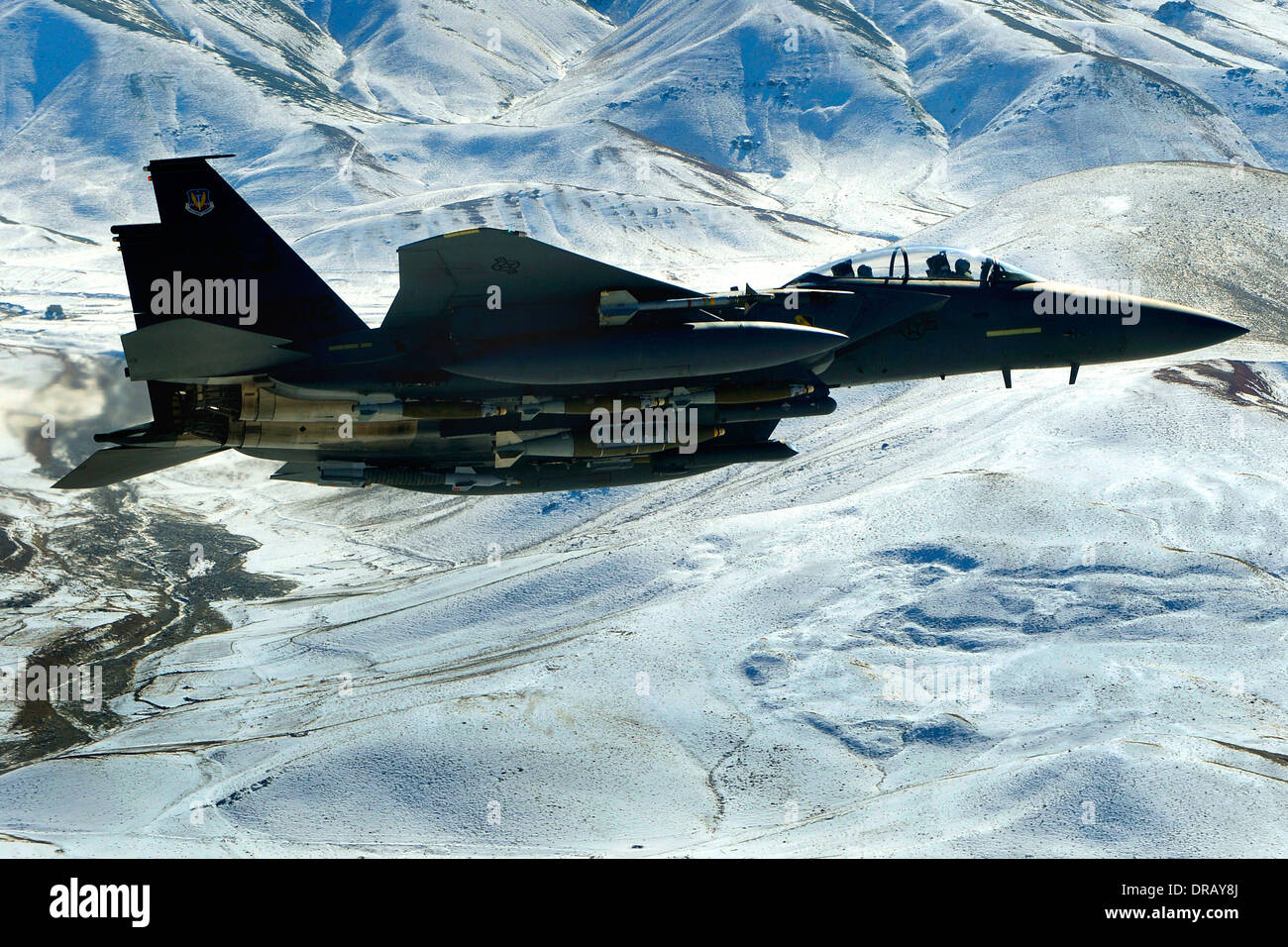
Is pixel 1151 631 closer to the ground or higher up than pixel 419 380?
closer to the ground

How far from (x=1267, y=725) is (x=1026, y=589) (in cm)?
1234

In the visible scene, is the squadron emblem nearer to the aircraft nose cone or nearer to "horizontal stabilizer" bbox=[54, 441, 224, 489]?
"horizontal stabilizer" bbox=[54, 441, 224, 489]

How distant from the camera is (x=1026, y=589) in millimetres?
55688

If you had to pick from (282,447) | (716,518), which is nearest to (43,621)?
(716,518)

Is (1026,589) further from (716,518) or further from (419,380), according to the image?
(419,380)

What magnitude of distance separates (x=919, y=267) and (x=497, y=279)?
29.7 feet

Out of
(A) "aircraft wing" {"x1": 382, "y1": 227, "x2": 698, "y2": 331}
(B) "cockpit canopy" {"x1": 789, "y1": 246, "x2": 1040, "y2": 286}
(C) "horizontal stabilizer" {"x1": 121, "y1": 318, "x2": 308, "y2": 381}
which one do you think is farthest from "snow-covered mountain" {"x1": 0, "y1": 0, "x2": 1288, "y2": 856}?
(C) "horizontal stabilizer" {"x1": 121, "y1": 318, "x2": 308, "y2": 381}

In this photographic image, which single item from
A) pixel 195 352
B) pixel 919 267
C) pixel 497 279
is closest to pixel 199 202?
pixel 195 352

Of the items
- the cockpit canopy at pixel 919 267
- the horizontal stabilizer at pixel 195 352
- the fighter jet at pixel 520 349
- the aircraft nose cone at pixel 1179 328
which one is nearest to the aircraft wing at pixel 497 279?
the fighter jet at pixel 520 349

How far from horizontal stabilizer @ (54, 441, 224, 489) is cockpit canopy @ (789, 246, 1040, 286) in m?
13.1

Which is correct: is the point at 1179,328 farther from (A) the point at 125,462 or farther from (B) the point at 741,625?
(B) the point at 741,625

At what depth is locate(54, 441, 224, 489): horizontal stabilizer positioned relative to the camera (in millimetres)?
23828

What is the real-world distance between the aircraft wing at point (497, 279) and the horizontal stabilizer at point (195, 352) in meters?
2.54

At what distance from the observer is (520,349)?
2248 cm
